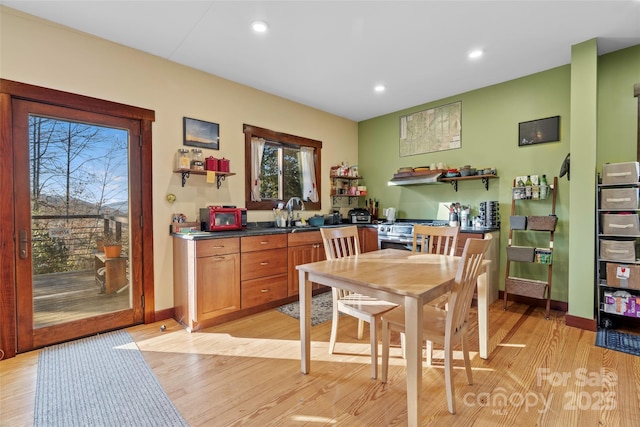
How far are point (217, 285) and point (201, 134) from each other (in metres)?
1.72

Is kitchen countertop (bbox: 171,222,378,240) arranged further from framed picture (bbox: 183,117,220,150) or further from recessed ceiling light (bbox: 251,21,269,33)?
recessed ceiling light (bbox: 251,21,269,33)

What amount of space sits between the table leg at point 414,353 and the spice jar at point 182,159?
8.70 ft

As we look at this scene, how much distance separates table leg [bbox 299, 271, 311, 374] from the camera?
6.66ft

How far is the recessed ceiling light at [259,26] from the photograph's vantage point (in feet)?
8.21

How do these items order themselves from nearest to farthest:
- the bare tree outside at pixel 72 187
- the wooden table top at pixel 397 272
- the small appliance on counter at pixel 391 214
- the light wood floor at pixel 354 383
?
the wooden table top at pixel 397 272 → the light wood floor at pixel 354 383 → the bare tree outside at pixel 72 187 → the small appliance on counter at pixel 391 214

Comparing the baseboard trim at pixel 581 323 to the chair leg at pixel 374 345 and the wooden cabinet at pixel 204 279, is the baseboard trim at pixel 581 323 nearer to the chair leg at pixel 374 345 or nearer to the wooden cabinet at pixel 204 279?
the chair leg at pixel 374 345

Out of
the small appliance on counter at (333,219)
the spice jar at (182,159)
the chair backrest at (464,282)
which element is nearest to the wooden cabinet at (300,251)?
the small appliance on counter at (333,219)

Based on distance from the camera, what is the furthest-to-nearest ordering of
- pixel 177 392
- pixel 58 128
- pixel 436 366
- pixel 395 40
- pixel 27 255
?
pixel 395 40, pixel 58 128, pixel 27 255, pixel 436 366, pixel 177 392

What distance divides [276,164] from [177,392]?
2.99 m

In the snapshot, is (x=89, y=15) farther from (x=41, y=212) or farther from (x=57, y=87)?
(x=41, y=212)

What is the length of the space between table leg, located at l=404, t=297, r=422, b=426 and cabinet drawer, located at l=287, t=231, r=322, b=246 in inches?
90.1

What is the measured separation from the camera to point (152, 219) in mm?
3020

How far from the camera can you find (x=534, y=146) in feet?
11.5

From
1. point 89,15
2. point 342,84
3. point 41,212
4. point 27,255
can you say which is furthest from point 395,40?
point 27,255
